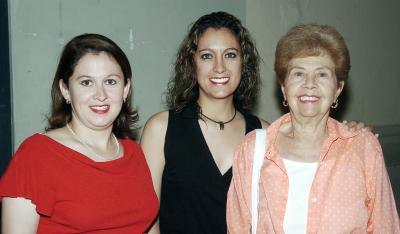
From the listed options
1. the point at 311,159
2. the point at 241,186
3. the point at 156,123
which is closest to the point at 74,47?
the point at 156,123

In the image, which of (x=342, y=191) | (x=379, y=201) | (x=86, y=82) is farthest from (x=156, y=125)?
(x=379, y=201)

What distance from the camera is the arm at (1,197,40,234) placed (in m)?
1.86

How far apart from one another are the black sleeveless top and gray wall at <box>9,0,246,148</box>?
972 mm

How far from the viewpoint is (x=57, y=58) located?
10.1ft

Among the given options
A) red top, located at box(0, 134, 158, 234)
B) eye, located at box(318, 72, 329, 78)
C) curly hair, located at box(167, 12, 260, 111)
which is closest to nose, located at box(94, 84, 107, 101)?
red top, located at box(0, 134, 158, 234)

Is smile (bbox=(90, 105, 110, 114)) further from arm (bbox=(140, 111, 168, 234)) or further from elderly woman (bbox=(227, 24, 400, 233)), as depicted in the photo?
elderly woman (bbox=(227, 24, 400, 233))

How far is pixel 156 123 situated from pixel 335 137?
1.09 metres

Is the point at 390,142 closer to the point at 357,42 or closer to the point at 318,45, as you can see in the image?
the point at 357,42

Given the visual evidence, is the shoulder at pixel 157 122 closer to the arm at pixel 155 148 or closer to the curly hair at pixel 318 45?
the arm at pixel 155 148

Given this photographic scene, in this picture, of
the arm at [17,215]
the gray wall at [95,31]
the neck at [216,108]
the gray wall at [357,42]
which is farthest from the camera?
the gray wall at [357,42]

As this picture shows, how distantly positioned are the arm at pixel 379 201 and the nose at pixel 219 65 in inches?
39.7

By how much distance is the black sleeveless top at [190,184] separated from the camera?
8.38 ft

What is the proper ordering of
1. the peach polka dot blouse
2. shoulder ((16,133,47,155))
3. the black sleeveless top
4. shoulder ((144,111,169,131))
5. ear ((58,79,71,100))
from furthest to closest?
shoulder ((144,111,169,131)) → the black sleeveless top → ear ((58,79,71,100)) → the peach polka dot blouse → shoulder ((16,133,47,155))

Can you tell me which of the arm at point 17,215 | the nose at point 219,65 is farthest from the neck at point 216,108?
the arm at point 17,215
